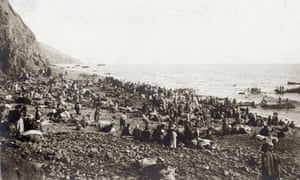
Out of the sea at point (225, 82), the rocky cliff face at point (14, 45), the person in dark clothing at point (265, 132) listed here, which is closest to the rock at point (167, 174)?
the person in dark clothing at point (265, 132)

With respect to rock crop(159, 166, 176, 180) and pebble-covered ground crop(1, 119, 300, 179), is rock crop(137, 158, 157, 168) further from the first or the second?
rock crop(159, 166, 176, 180)

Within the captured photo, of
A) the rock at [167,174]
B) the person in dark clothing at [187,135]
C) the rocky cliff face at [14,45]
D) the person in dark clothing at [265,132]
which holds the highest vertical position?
the rocky cliff face at [14,45]

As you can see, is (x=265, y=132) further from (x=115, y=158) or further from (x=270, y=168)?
(x=115, y=158)

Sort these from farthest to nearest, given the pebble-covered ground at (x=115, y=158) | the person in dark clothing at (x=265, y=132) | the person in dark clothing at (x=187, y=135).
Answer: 1. the person in dark clothing at (x=265, y=132)
2. the person in dark clothing at (x=187, y=135)
3. the pebble-covered ground at (x=115, y=158)

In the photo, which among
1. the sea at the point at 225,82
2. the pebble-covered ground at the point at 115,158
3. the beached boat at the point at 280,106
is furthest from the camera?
the sea at the point at 225,82

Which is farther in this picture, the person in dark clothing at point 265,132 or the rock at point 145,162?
the person in dark clothing at point 265,132

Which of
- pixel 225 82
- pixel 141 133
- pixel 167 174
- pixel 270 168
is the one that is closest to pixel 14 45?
pixel 141 133

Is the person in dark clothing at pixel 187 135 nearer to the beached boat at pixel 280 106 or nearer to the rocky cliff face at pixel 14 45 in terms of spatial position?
the rocky cliff face at pixel 14 45

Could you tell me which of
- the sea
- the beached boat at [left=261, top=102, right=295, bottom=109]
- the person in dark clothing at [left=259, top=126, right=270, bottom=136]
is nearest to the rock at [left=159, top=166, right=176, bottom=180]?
the person in dark clothing at [left=259, top=126, right=270, bottom=136]

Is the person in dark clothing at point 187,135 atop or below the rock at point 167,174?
atop
